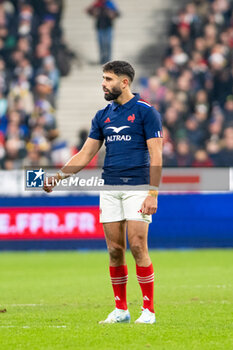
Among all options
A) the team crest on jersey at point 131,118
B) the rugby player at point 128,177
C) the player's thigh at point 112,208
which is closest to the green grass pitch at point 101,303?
the rugby player at point 128,177

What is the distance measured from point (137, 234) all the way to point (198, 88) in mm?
12455

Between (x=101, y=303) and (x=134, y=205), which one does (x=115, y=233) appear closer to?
(x=134, y=205)

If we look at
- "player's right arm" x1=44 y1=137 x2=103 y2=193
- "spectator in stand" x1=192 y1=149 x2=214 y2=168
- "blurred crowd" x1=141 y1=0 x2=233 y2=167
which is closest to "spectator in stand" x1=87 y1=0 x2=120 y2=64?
"blurred crowd" x1=141 y1=0 x2=233 y2=167

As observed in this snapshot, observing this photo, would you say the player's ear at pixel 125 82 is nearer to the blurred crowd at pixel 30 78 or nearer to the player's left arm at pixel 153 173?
the player's left arm at pixel 153 173

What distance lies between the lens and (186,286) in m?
10.1

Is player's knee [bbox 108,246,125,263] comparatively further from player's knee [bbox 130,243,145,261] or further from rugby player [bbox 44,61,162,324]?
player's knee [bbox 130,243,145,261]

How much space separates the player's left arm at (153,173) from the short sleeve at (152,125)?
44mm

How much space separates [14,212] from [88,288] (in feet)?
19.2

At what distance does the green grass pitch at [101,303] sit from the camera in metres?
Result: 5.74

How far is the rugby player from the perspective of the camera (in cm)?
651

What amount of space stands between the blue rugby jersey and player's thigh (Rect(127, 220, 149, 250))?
35 cm

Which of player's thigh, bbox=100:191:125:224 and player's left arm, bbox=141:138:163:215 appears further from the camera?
player's thigh, bbox=100:191:125:224

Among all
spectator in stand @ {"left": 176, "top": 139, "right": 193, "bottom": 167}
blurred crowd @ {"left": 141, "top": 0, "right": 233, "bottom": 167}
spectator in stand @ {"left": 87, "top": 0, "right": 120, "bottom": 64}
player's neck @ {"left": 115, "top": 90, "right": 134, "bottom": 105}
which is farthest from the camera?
spectator in stand @ {"left": 87, "top": 0, "right": 120, "bottom": 64}

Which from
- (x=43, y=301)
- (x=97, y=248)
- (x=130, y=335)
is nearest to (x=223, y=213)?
(x=97, y=248)
